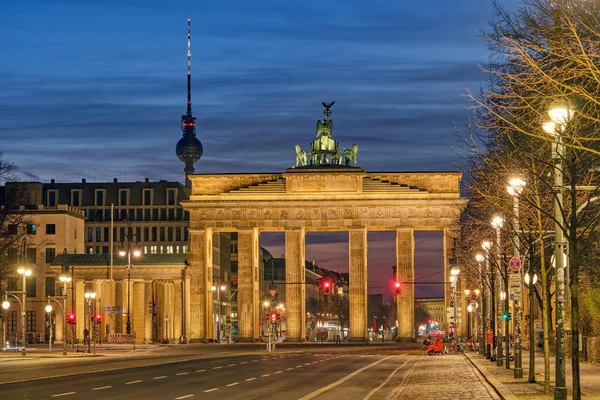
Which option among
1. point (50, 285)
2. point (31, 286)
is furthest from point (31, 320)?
point (50, 285)

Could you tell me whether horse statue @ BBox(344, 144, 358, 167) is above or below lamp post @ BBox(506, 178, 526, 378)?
above

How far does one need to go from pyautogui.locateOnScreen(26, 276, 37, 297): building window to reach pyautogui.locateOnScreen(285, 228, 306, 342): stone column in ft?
103

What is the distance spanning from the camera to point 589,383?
43344mm

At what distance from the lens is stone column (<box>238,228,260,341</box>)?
13362 centimetres

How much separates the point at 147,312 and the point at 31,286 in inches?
749

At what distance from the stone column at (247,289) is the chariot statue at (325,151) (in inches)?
412

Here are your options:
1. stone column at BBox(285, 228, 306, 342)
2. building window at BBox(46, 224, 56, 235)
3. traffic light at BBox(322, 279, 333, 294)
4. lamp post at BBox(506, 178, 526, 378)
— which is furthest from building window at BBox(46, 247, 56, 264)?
lamp post at BBox(506, 178, 526, 378)

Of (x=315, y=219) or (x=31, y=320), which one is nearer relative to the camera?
(x=315, y=219)

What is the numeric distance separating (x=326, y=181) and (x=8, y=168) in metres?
44.6

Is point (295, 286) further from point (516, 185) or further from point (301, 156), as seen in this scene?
point (516, 185)

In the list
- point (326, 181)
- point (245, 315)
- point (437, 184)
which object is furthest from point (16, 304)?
point (437, 184)

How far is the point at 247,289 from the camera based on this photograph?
134500 mm

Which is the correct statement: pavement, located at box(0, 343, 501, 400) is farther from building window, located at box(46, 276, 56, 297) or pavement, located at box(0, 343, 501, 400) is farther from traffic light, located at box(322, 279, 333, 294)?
building window, located at box(46, 276, 56, 297)

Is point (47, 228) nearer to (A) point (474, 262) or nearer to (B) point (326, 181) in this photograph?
(B) point (326, 181)
